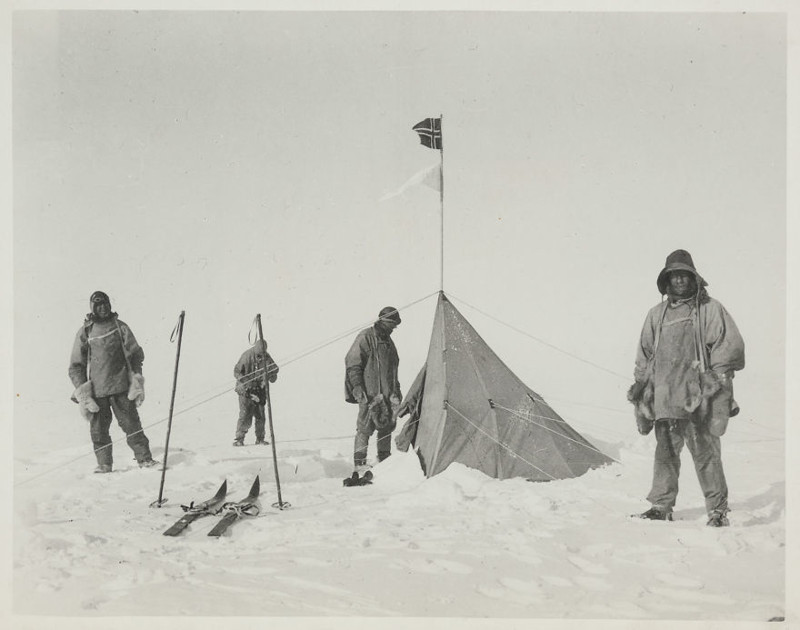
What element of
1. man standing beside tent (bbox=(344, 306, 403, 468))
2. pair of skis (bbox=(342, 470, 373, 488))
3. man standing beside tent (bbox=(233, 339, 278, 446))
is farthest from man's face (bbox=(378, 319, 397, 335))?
man standing beside tent (bbox=(233, 339, 278, 446))

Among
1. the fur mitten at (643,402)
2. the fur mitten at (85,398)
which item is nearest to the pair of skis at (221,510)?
the fur mitten at (85,398)

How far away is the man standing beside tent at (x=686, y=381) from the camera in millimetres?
4938

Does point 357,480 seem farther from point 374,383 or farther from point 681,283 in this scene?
point 681,283

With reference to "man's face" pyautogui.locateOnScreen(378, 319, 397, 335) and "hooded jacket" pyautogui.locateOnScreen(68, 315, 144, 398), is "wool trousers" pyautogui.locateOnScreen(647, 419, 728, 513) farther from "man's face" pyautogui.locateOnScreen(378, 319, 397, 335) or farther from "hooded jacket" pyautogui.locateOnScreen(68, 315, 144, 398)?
"hooded jacket" pyautogui.locateOnScreen(68, 315, 144, 398)

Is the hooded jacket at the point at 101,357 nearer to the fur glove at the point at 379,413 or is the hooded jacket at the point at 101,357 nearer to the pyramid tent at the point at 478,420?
the fur glove at the point at 379,413

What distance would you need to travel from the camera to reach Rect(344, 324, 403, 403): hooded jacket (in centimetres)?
685

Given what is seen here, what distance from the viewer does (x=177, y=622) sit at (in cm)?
458

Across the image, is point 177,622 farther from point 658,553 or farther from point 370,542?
point 658,553

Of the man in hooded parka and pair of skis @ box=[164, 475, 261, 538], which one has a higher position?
the man in hooded parka

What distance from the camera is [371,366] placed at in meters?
6.91

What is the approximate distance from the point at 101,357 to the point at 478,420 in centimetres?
334

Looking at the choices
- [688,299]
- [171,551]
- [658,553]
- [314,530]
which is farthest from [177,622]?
[688,299]

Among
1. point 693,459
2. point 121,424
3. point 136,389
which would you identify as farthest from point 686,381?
point 121,424

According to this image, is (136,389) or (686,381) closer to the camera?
(686,381)
